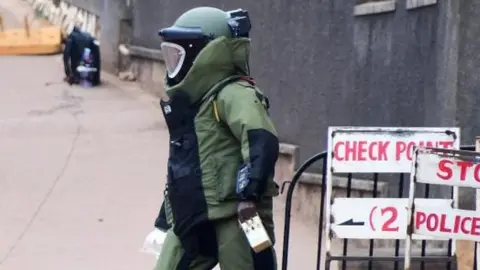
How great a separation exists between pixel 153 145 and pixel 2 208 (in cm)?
284

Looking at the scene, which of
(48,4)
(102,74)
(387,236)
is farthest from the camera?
(48,4)

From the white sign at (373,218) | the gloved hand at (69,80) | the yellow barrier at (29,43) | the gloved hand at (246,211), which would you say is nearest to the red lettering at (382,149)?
the white sign at (373,218)

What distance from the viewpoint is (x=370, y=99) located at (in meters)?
7.64

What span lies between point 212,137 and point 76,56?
11.6 m

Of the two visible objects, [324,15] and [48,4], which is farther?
[48,4]

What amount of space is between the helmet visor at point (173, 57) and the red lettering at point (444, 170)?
1246mm

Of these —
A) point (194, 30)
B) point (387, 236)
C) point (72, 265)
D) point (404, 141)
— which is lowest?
point (72, 265)

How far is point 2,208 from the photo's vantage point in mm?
8617

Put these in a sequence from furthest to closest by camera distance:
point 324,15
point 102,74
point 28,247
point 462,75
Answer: point 102,74 → point 324,15 → point 28,247 → point 462,75

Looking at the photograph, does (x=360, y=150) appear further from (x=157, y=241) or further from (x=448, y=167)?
(x=157, y=241)

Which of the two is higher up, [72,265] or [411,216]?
[411,216]

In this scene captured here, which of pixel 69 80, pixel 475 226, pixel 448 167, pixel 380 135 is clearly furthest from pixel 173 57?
pixel 69 80

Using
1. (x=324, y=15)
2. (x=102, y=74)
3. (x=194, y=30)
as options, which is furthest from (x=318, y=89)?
(x=102, y=74)

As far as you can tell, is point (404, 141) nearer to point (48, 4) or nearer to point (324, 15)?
point (324, 15)
